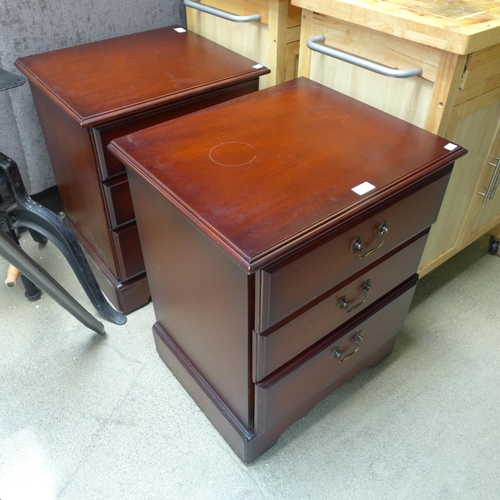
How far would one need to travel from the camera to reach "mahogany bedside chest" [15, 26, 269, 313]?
1.12 metres

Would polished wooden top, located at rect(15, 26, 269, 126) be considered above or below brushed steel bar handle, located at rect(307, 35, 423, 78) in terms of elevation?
below

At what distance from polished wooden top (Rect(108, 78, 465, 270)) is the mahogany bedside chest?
0.17 m

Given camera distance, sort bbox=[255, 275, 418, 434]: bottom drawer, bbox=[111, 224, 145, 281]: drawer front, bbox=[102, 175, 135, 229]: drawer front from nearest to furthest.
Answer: bbox=[255, 275, 418, 434]: bottom drawer
bbox=[102, 175, 135, 229]: drawer front
bbox=[111, 224, 145, 281]: drawer front

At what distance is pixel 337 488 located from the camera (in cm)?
106

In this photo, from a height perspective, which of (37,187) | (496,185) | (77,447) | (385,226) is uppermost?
(385,226)

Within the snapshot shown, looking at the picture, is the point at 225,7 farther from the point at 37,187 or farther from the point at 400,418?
the point at 400,418

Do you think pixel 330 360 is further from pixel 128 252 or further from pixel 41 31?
pixel 41 31

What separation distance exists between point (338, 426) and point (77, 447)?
618 millimetres

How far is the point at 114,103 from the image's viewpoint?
3.62 feet

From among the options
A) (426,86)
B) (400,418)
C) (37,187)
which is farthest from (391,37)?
(37,187)

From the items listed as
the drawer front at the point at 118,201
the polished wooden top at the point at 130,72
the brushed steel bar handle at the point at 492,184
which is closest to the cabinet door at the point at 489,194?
the brushed steel bar handle at the point at 492,184

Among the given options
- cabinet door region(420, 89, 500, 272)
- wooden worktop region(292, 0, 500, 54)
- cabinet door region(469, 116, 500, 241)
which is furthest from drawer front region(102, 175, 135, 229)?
cabinet door region(469, 116, 500, 241)

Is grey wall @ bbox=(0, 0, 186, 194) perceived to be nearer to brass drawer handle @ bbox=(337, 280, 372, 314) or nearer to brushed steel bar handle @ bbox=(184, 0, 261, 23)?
brushed steel bar handle @ bbox=(184, 0, 261, 23)

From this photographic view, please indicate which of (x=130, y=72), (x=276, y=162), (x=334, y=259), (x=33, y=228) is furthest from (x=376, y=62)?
(x=33, y=228)
